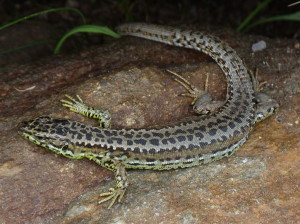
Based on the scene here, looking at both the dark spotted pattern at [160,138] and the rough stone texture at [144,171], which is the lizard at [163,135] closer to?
the dark spotted pattern at [160,138]

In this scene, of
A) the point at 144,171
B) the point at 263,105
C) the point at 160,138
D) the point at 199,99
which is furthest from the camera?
the point at 199,99

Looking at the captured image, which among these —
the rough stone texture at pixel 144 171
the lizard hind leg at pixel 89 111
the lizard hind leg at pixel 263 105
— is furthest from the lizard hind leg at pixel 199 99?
the lizard hind leg at pixel 89 111

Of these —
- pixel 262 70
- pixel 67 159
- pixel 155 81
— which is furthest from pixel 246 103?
pixel 67 159

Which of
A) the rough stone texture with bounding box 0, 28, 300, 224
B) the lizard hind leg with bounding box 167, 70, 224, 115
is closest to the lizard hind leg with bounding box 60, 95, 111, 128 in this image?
the rough stone texture with bounding box 0, 28, 300, 224

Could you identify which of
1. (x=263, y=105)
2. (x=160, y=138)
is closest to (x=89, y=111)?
(x=160, y=138)

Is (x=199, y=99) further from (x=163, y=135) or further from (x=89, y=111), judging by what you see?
(x=89, y=111)

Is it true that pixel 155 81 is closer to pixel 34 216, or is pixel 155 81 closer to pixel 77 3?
pixel 34 216

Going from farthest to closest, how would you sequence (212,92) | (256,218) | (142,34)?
(142,34)
(212,92)
(256,218)
